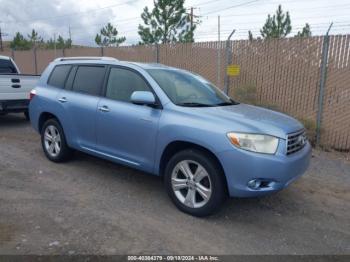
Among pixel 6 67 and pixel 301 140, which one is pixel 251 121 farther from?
pixel 6 67

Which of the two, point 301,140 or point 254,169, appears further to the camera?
point 301,140

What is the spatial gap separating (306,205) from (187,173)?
1.71 meters

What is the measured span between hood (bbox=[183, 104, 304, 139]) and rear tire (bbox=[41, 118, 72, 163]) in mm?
2666

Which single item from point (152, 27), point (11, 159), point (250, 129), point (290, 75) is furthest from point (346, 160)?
point (152, 27)

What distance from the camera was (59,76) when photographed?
18.9ft

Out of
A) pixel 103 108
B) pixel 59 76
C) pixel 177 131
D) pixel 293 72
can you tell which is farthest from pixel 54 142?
pixel 293 72

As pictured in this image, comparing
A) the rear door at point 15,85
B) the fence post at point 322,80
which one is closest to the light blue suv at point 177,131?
the rear door at point 15,85

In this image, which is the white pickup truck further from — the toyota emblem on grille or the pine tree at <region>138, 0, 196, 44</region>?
the pine tree at <region>138, 0, 196, 44</region>

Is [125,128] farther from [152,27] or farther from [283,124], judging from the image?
[152,27]

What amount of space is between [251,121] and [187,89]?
1.20 meters

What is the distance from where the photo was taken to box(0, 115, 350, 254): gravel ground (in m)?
3.31

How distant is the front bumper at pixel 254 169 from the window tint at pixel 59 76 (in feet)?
10.9

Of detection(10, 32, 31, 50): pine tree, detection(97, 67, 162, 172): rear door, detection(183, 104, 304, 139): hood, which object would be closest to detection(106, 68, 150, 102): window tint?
detection(97, 67, 162, 172): rear door

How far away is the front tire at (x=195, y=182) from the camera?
3.71m
